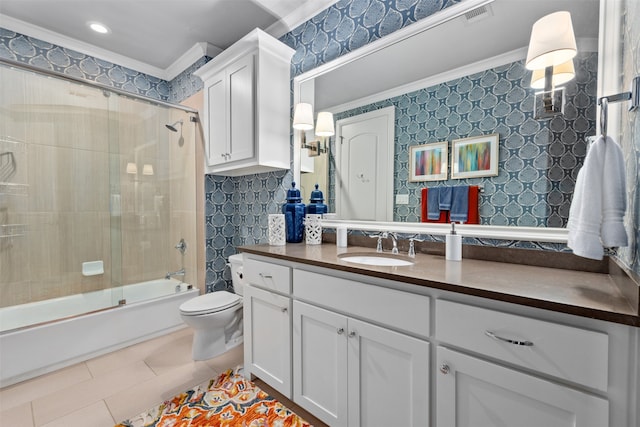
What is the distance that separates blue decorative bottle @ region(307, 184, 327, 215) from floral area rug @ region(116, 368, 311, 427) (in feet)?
3.87

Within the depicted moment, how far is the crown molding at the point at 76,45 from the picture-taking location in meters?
2.39

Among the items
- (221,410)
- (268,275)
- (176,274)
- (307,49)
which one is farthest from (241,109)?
(221,410)

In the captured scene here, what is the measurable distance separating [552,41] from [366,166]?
3.30 feet

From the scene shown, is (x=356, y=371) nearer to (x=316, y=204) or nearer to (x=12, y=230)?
(x=316, y=204)

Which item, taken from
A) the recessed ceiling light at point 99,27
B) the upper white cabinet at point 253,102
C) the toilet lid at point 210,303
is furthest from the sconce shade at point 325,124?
the recessed ceiling light at point 99,27

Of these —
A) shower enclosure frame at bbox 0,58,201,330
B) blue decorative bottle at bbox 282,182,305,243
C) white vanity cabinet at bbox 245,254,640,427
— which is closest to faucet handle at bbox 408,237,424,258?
white vanity cabinet at bbox 245,254,640,427

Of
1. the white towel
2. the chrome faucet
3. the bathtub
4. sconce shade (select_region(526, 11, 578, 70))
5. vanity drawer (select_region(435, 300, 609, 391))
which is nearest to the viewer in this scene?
vanity drawer (select_region(435, 300, 609, 391))

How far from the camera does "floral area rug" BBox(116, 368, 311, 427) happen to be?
1478mm

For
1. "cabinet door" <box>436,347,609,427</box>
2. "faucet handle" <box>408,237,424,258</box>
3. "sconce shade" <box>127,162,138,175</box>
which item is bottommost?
"cabinet door" <box>436,347,609,427</box>

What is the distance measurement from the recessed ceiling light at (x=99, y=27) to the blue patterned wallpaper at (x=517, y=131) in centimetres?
272

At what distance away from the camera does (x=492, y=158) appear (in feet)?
4.45

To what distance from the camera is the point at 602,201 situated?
2.76 feet

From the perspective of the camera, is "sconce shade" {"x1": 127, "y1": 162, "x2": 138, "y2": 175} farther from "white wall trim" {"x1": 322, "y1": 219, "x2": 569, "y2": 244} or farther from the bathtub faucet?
"white wall trim" {"x1": 322, "y1": 219, "x2": 569, "y2": 244}

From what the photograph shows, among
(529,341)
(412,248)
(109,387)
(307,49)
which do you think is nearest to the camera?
(529,341)
